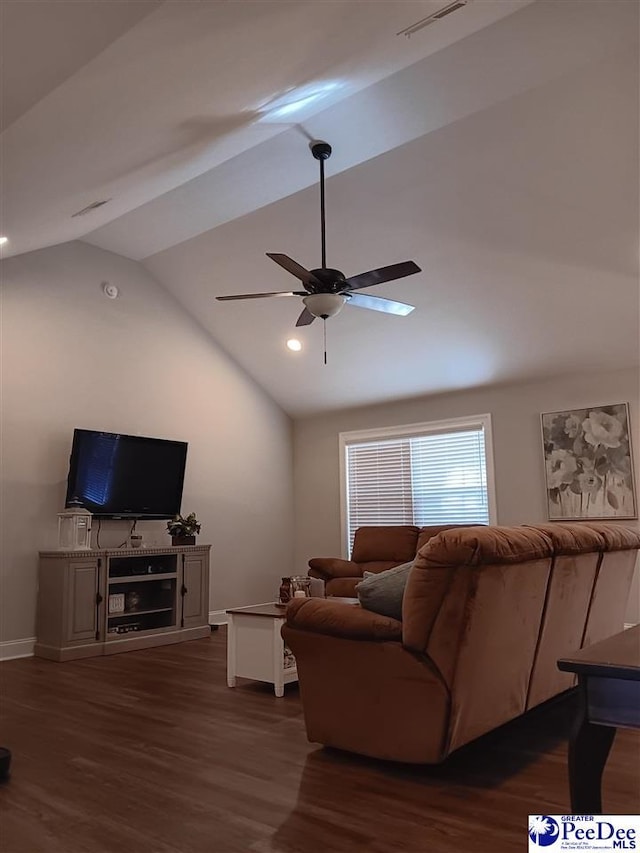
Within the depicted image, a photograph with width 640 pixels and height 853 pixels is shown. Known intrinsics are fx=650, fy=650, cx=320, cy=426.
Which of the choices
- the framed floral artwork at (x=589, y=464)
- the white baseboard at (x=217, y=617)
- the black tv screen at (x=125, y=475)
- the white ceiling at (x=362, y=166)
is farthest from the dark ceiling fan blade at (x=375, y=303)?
the white baseboard at (x=217, y=617)

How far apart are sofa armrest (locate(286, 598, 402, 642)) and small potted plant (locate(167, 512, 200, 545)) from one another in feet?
12.2

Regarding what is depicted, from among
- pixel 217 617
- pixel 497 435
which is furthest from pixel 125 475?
pixel 497 435

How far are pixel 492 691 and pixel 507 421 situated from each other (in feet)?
14.4

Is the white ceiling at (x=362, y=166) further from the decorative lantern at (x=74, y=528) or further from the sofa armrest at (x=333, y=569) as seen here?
the decorative lantern at (x=74, y=528)

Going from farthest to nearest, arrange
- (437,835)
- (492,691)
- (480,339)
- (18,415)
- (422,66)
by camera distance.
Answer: (480,339) < (18,415) < (422,66) < (492,691) < (437,835)

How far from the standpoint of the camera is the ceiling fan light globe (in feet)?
13.4

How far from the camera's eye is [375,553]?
23.1 ft

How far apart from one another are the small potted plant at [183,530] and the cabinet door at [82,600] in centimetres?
107

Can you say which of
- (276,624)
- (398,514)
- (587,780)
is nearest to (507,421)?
(398,514)

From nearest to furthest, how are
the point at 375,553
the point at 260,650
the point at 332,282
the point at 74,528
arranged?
1. the point at 332,282
2. the point at 260,650
3. the point at 74,528
4. the point at 375,553

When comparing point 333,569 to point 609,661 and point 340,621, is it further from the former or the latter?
point 609,661

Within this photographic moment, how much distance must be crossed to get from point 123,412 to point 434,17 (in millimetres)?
4740

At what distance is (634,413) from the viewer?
5.98 metres

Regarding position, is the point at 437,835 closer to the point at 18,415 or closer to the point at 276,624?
the point at 276,624
